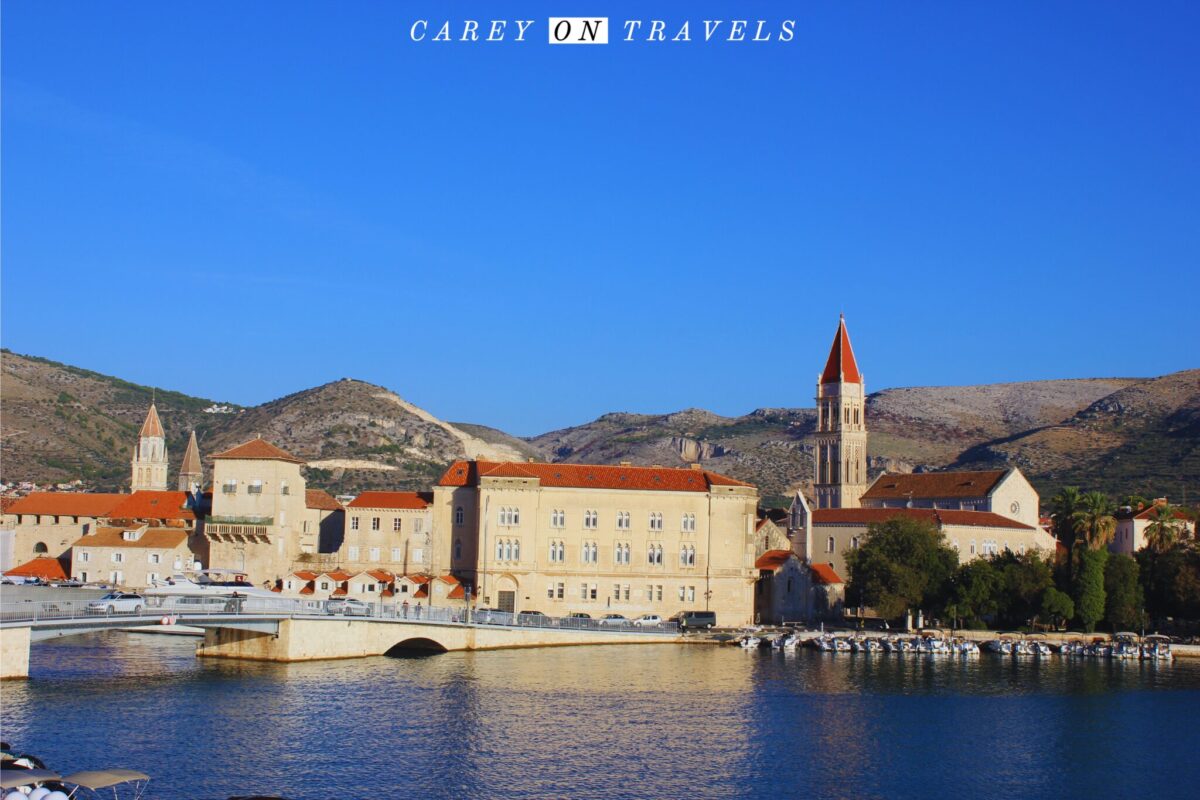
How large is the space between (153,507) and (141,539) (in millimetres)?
4377

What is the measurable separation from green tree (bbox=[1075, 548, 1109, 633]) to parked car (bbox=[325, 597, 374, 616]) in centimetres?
3954

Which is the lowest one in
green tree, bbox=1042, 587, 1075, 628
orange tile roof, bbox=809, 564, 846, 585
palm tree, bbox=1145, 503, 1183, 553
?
green tree, bbox=1042, 587, 1075, 628

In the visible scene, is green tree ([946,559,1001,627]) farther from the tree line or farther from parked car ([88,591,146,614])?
parked car ([88,591,146,614])

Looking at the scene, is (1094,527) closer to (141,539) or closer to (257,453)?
(257,453)

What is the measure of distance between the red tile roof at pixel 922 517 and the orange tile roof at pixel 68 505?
45.7 m

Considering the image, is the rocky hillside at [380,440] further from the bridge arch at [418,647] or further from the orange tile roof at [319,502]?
the bridge arch at [418,647]

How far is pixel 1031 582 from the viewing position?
79.7 m

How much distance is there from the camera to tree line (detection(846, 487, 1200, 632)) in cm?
7856

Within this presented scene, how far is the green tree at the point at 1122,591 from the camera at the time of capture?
7900 centimetres

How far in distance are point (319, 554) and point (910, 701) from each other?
39932 millimetres

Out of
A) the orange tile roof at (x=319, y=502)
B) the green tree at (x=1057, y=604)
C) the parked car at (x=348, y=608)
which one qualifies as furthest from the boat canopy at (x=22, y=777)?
the green tree at (x=1057, y=604)

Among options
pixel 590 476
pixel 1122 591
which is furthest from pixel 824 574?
pixel 1122 591

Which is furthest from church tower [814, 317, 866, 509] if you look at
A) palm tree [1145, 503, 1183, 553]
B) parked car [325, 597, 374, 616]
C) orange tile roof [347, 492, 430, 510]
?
parked car [325, 597, 374, 616]

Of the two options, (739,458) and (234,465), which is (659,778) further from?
(739,458)
